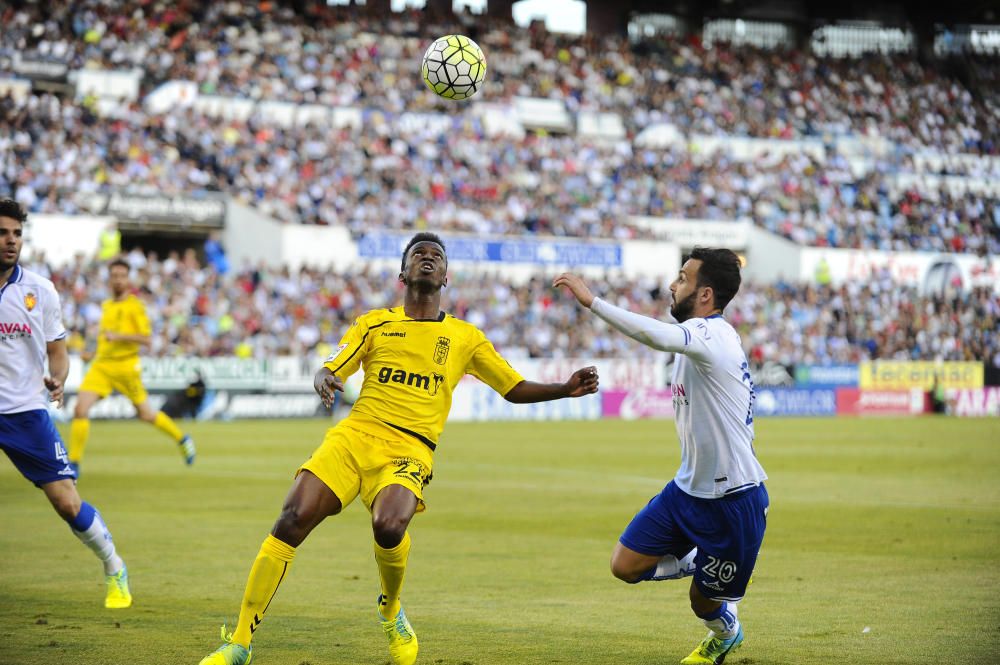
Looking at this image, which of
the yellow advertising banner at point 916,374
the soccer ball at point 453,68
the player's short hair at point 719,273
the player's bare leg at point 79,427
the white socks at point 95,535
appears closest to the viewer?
the player's short hair at point 719,273

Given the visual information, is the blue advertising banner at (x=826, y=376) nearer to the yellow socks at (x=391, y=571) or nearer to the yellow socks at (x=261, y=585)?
the yellow socks at (x=391, y=571)

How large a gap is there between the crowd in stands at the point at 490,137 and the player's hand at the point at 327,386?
96.9ft

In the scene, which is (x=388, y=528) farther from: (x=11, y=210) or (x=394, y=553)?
(x=11, y=210)

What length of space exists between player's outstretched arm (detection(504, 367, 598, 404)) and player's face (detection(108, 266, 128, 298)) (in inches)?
423

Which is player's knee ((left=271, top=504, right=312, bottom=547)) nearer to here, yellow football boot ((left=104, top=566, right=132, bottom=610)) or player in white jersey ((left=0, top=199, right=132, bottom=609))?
player in white jersey ((left=0, top=199, right=132, bottom=609))

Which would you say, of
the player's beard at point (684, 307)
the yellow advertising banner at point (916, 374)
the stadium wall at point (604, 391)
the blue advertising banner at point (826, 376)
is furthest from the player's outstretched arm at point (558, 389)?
the yellow advertising banner at point (916, 374)

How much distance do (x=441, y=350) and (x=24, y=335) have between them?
3139mm

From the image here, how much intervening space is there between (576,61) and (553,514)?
1534 inches

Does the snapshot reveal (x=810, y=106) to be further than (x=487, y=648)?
Yes

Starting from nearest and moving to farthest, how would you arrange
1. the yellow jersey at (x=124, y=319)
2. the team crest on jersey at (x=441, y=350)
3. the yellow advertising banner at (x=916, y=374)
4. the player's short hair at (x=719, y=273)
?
the player's short hair at (x=719, y=273) → the team crest on jersey at (x=441, y=350) → the yellow jersey at (x=124, y=319) → the yellow advertising banner at (x=916, y=374)

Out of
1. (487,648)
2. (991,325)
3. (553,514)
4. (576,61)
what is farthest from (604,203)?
(487,648)

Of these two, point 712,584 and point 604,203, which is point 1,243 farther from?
point 604,203

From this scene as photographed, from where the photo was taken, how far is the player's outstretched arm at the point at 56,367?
29.2 feet

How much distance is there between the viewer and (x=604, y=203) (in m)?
44.6
